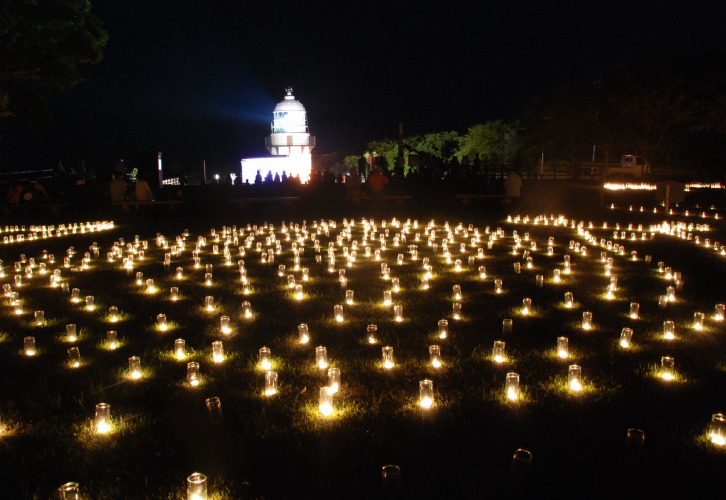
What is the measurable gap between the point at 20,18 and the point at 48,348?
56.3 ft

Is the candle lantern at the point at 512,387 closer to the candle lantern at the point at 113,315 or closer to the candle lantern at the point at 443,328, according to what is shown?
the candle lantern at the point at 443,328

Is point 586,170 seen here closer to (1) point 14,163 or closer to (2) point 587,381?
(1) point 14,163

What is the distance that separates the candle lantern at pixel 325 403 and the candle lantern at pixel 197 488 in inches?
50.4

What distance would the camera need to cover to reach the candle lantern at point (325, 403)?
14.0 feet

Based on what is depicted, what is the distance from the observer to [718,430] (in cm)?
383

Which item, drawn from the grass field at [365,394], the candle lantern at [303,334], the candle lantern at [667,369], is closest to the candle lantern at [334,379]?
the grass field at [365,394]

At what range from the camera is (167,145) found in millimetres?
94188

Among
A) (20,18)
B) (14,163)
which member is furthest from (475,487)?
(14,163)

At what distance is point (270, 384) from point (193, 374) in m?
0.72

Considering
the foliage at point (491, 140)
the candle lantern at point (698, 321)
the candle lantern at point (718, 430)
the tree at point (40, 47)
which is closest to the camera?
the candle lantern at point (718, 430)

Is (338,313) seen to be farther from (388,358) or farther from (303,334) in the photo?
(388,358)

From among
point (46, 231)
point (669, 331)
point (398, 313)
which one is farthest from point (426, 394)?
point (46, 231)

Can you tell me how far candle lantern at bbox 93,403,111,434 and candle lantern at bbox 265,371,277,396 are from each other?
46.1 inches

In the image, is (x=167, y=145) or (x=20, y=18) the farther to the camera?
(x=167, y=145)
